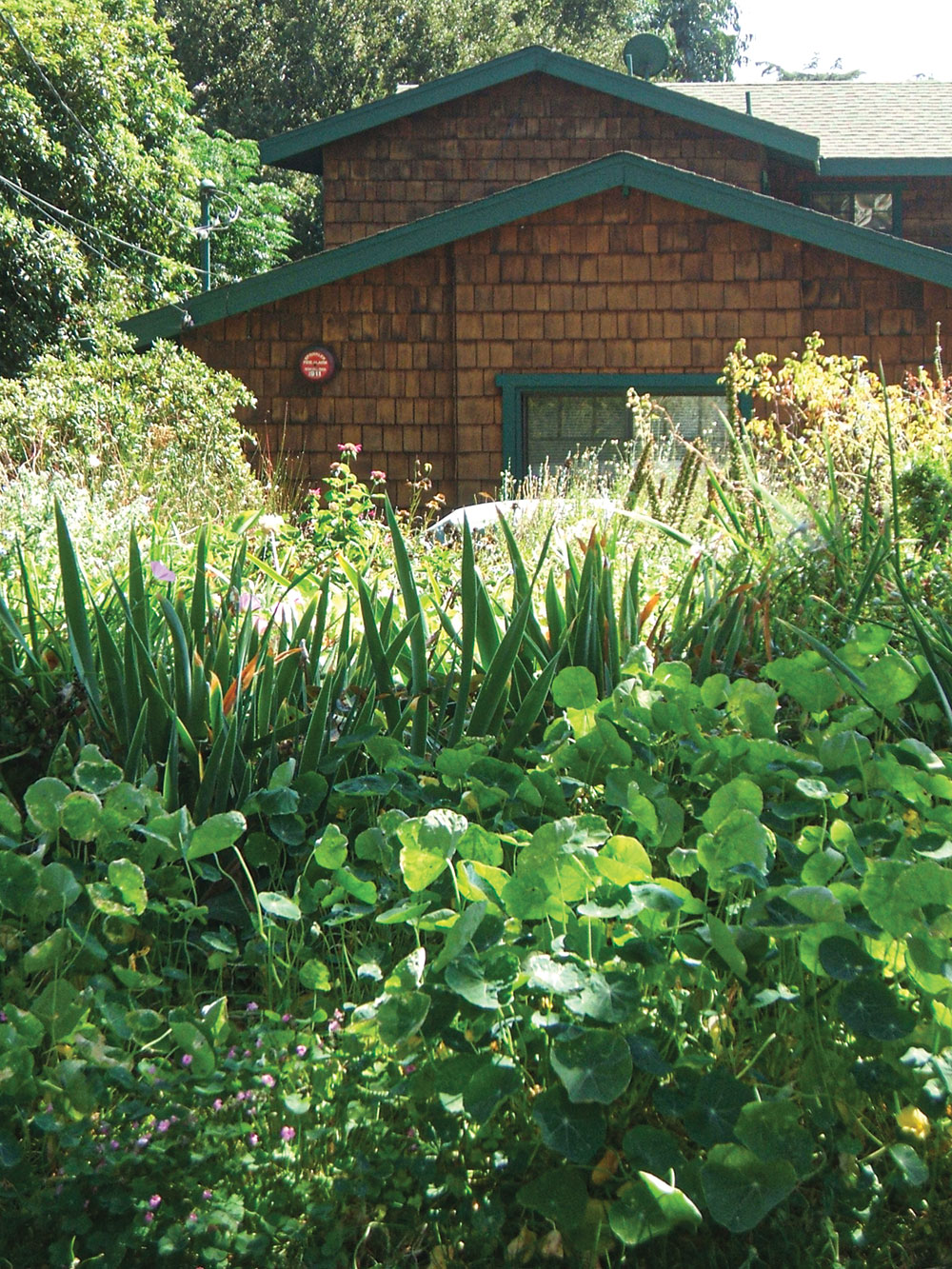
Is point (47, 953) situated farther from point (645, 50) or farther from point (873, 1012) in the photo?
point (645, 50)

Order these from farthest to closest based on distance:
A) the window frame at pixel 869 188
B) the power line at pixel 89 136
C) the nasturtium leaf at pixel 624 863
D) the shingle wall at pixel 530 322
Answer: the power line at pixel 89 136 → the window frame at pixel 869 188 → the shingle wall at pixel 530 322 → the nasturtium leaf at pixel 624 863

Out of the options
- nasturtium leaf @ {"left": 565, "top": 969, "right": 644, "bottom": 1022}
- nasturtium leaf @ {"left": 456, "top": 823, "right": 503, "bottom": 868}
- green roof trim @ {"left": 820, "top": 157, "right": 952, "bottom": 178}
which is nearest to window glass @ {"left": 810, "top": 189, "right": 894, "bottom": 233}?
green roof trim @ {"left": 820, "top": 157, "right": 952, "bottom": 178}

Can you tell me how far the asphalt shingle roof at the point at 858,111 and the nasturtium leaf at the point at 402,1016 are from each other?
623 inches

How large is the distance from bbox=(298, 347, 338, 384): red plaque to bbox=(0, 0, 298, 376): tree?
6.64 meters

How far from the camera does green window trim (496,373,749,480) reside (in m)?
12.5

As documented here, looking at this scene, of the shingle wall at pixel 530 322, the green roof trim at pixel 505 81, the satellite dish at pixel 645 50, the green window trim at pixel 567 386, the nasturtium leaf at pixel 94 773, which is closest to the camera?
the nasturtium leaf at pixel 94 773

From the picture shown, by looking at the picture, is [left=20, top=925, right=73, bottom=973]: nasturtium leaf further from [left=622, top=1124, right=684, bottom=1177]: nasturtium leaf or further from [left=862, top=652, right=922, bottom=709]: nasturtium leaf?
[left=862, top=652, right=922, bottom=709]: nasturtium leaf

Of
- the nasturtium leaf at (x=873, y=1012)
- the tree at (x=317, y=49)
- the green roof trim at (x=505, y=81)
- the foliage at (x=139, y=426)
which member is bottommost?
the nasturtium leaf at (x=873, y=1012)

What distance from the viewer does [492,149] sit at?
1596 centimetres

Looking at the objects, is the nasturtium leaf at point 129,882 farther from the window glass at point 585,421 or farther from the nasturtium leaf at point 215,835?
the window glass at point 585,421

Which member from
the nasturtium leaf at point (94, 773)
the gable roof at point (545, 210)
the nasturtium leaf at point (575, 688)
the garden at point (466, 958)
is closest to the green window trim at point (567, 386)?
the gable roof at point (545, 210)

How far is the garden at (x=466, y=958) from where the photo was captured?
159cm

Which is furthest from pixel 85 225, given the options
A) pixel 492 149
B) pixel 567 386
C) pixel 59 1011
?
pixel 59 1011

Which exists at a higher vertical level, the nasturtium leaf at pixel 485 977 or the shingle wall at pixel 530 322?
the shingle wall at pixel 530 322
